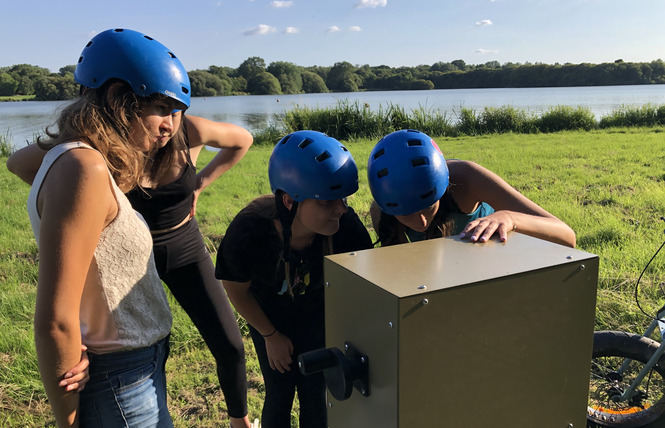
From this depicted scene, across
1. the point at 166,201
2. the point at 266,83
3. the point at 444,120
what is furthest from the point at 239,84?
the point at 166,201

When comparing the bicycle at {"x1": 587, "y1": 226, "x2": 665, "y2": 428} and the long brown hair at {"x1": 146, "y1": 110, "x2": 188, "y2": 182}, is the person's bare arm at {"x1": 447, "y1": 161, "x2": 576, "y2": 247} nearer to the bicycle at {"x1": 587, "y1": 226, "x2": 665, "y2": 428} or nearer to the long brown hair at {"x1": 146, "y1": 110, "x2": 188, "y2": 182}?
the bicycle at {"x1": 587, "y1": 226, "x2": 665, "y2": 428}

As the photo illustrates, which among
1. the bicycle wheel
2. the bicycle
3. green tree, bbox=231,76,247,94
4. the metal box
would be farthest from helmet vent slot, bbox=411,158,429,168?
green tree, bbox=231,76,247,94

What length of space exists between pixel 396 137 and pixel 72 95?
4.72 feet

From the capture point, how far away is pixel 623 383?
323 centimetres

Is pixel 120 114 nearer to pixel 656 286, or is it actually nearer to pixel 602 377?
pixel 602 377

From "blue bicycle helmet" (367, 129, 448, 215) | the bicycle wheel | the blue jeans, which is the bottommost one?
the bicycle wheel

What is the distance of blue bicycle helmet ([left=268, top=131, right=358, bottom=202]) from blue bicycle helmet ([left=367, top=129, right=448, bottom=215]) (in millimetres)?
123

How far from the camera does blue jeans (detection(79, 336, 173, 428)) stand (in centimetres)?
174

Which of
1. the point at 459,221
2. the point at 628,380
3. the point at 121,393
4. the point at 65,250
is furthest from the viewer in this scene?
the point at 628,380

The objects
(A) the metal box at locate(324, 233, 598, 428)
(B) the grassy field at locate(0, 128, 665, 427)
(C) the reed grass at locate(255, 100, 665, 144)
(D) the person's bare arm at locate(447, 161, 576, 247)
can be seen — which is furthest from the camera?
(C) the reed grass at locate(255, 100, 665, 144)

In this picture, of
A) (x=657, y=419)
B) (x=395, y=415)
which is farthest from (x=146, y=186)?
(x=657, y=419)

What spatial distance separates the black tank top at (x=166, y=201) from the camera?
2695 millimetres

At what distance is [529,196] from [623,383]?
472 centimetres

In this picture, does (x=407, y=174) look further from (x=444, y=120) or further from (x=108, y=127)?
(x=444, y=120)
